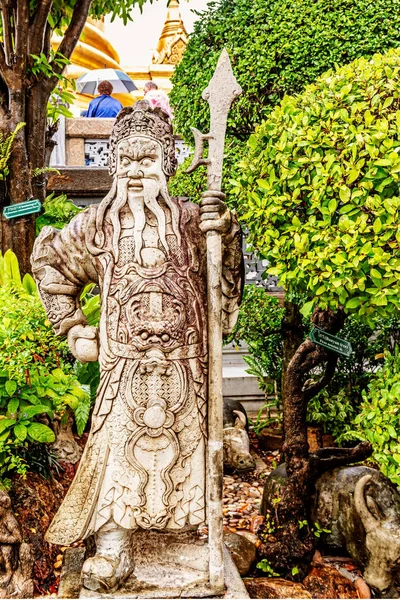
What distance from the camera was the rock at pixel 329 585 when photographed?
10.3ft

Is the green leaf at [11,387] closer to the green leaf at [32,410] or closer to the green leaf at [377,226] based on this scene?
the green leaf at [32,410]

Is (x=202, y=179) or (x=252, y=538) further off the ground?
(x=202, y=179)

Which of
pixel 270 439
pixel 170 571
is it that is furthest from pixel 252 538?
pixel 270 439

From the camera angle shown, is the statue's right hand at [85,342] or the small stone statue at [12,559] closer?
the statue's right hand at [85,342]

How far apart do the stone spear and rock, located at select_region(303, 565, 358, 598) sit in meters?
0.90

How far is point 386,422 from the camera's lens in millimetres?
2852

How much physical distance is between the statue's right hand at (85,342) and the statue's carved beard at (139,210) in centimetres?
41

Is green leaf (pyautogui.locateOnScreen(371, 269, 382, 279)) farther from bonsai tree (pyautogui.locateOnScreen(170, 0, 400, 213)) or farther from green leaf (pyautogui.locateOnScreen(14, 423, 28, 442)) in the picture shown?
green leaf (pyautogui.locateOnScreen(14, 423, 28, 442))

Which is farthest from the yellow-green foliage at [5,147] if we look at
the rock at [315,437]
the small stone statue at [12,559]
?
the rock at [315,437]

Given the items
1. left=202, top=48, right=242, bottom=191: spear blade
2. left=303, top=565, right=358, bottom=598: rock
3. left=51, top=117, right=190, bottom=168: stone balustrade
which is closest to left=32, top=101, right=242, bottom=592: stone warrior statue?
left=202, top=48, right=242, bottom=191: spear blade

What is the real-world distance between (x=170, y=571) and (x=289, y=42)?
11.6 feet

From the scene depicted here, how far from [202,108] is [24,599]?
348 cm

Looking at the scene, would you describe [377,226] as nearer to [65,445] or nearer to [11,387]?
[11,387]

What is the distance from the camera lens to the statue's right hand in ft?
9.01
